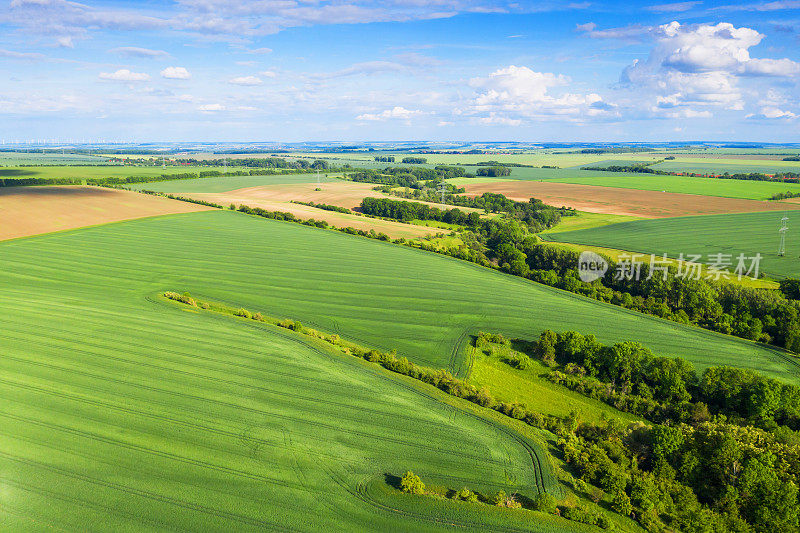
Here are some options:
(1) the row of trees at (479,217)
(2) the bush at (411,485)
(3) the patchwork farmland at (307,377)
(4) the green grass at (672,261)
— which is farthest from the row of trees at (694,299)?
(2) the bush at (411,485)

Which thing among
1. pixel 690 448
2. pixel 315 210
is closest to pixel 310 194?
pixel 315 210

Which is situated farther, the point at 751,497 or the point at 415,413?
the point at 415,413

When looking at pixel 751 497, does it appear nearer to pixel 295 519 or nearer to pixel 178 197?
pixel 295 519

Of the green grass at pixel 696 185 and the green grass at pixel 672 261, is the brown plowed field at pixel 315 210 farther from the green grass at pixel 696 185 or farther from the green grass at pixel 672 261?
the green grass at pixel 696 185

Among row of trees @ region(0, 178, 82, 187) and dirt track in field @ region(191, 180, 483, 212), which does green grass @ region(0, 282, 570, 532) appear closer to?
dirt track in field @ region(191, 180, 483, 212)

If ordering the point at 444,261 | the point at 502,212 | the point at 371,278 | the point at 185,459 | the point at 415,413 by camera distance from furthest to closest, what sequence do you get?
the point at 502,212, the point at 444,261, the point at 371,278, the point at 415,413, the point at 185,459

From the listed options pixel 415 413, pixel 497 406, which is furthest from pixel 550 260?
pixel 415 413
